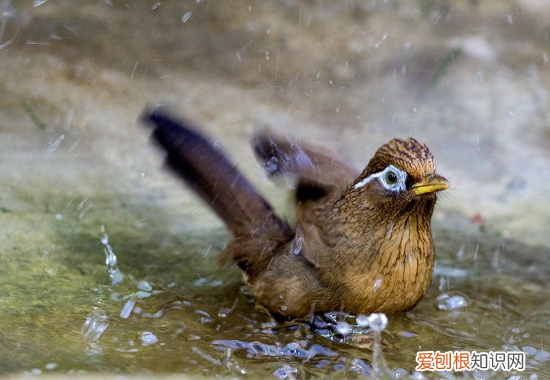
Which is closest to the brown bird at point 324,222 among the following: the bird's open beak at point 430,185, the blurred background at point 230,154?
the bird's open beak at point 430,185

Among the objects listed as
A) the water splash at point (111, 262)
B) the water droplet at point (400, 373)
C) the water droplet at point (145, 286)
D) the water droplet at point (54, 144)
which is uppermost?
the water droplet at point (54, 144)

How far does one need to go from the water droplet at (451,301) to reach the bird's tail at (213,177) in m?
1.16

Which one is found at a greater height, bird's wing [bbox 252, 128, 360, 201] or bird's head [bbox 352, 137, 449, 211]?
bird's wing [bbox 252, 128, 360, 201]

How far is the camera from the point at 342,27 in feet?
26.6

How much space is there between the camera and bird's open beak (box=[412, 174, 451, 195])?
166 inches

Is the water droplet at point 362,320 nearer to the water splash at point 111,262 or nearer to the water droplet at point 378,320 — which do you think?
the water droplet at point 378,320

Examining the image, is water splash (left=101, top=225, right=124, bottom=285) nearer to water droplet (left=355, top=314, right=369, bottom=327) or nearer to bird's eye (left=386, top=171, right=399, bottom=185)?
water droplet (left=355, top=314, right=369, bottom=327)

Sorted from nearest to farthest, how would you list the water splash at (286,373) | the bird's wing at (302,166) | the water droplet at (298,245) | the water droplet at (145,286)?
the water splash at (286,373)
the water droplet at (298,245)
the water droplet at (145,286)
the bird's wing at (302,166)

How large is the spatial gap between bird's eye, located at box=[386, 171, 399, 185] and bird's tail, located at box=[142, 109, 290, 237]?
863 mm

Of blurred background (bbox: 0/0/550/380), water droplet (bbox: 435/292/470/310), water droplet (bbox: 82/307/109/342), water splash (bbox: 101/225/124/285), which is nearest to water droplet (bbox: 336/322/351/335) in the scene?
blurred background (bbox: 0/0/550/380)

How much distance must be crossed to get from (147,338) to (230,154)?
2893mm

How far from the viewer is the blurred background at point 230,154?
429 cm

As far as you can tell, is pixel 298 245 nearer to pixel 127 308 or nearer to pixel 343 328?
pixel 343 328

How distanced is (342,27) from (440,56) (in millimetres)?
1077
